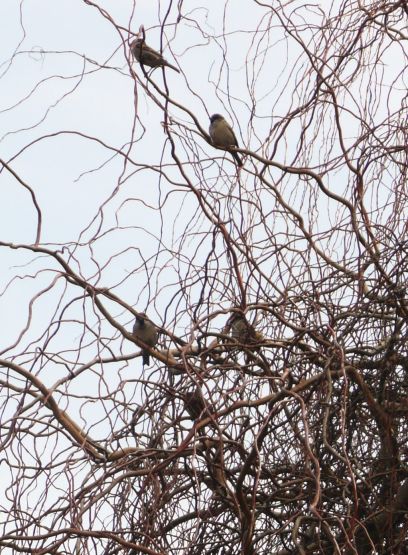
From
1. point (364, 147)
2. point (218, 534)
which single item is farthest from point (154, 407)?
point (364, 147)

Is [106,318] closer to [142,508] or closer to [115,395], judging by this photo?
[115,395]

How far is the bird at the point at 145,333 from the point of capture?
393 centimetres

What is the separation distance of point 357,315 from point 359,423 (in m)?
0.38

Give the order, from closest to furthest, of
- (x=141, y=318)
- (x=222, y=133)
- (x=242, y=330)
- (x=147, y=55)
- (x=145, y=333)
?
1. (x=141, y=318)
2. (x=145, y=333)
3. (x=147, y=55)
4. (x=242, y=330)
5. (x=222, y=133)

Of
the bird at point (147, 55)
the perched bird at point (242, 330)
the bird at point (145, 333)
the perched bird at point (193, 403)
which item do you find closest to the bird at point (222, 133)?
the bird at point (147, 55)

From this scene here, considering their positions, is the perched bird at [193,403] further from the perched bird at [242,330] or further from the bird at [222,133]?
the bird at [222,133]

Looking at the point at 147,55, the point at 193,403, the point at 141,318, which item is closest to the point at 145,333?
the point at 141,318

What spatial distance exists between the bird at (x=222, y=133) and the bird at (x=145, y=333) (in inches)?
26.3

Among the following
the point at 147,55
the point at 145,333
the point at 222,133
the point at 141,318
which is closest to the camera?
the point at 141,318

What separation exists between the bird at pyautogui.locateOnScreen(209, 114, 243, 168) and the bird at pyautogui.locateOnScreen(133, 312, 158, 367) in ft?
2.19

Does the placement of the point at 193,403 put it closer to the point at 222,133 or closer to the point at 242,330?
the point at 242,330

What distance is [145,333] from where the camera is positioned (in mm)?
3955

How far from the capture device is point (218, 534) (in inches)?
152

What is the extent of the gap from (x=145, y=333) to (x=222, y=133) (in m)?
0.92
